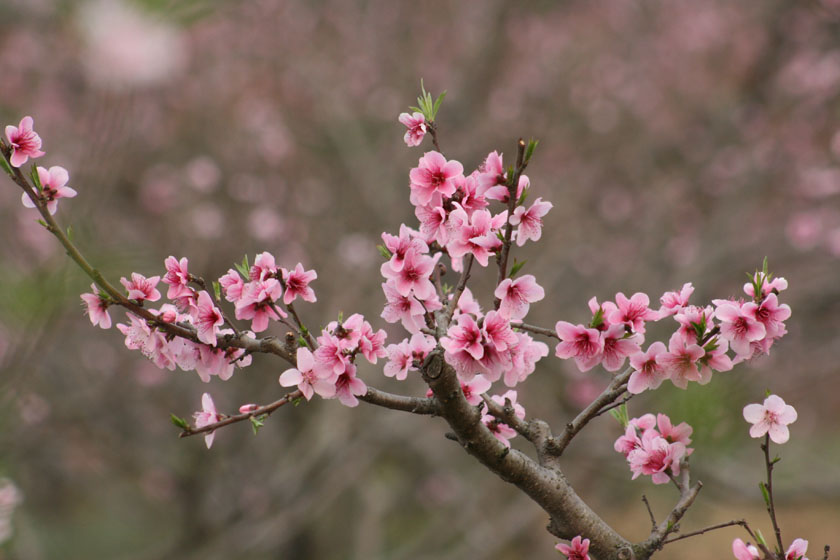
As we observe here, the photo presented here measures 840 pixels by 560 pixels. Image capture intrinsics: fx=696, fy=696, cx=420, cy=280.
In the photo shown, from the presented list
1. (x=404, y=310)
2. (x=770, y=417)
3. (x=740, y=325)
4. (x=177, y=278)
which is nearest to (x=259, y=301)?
(x=177, y=278)

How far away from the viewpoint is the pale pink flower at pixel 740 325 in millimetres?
1473

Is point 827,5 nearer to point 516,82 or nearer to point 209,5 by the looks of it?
point 516,82

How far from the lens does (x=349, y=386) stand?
156 centimetres

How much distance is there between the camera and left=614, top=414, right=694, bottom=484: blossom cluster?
5.65 feet

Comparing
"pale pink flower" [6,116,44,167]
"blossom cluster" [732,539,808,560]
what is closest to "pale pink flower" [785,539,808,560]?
"blossom cluster" [732,539,808,560]

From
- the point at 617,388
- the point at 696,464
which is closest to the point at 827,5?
the point at 696,464

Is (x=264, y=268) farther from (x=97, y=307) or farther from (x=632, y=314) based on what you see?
(x=632, y=314)

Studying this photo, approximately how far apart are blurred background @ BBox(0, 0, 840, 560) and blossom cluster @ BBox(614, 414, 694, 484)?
137 inches

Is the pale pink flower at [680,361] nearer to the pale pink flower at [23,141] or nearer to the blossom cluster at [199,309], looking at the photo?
the blossom cluster at [199,309]

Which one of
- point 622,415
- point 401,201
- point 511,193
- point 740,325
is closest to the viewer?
point 740,325

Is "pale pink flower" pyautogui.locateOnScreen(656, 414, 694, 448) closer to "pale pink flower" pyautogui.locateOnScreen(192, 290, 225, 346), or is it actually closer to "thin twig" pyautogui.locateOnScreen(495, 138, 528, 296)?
"thin twig" pyautogui.locateOnScreen(495, 138, 528, 296)

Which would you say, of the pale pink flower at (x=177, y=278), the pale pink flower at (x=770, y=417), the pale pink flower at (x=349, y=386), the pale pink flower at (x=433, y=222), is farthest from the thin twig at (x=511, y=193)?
the pale pink flower at (x=177, y=278)

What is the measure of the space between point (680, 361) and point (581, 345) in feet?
0.71

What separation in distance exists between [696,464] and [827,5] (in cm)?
436
